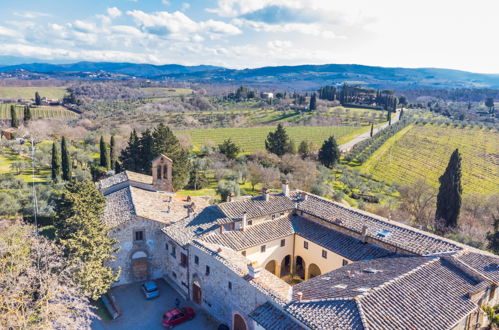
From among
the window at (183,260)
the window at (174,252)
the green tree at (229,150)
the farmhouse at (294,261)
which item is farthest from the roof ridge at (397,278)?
the green tree at (229,150)

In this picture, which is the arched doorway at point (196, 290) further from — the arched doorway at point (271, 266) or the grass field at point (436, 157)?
the grass field at point (436, 157)

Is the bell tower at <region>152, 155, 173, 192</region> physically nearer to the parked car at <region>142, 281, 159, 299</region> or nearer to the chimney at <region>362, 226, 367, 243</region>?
the parked car at <region>142, 281, 159, 299</region>

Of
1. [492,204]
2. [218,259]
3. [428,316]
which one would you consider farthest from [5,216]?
[492,204]

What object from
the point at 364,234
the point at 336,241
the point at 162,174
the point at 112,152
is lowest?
the point at 112,152

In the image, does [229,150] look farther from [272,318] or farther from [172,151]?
[272,318]

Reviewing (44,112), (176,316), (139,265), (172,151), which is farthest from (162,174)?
(44,112)

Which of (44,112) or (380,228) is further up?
(44,112)

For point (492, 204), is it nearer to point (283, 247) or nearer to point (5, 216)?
point (283, 247)
